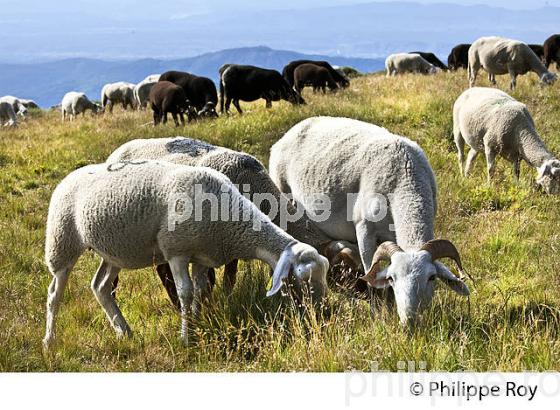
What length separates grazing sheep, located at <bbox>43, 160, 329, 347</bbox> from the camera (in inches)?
209

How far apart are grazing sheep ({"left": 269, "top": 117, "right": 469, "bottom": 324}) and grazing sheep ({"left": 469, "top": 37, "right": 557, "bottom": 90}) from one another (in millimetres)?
11985

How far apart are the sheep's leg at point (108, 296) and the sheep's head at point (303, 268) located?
1.47m

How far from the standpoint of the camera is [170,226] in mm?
5281

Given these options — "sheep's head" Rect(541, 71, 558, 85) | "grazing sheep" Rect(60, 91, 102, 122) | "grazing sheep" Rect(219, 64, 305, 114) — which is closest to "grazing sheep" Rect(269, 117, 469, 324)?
"sheep's head" Rect(541, 71, 558, 85)

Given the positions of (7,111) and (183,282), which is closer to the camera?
(183,282)

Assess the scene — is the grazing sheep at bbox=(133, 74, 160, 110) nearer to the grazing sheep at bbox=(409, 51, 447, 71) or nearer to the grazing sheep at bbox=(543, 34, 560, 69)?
the grazing sheep at bbox=(543, 34, 560, 69)

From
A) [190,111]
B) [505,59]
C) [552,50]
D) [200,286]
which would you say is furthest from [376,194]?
[552,50]

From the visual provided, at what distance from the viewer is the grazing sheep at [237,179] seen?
654cm

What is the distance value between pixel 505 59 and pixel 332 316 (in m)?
16.3

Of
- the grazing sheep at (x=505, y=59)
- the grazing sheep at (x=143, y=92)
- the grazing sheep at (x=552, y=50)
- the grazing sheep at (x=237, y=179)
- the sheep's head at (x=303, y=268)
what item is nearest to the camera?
the sheep's head at (x=303, y=268)

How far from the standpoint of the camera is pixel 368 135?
693 centimetres

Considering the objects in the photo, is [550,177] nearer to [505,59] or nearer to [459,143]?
[459,143]

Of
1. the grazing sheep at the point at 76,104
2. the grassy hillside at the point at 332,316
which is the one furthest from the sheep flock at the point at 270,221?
the grazing sheep at the point at 76,104

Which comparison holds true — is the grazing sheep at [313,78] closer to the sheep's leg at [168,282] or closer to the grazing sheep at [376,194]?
the grazing sheep at [376,194]
